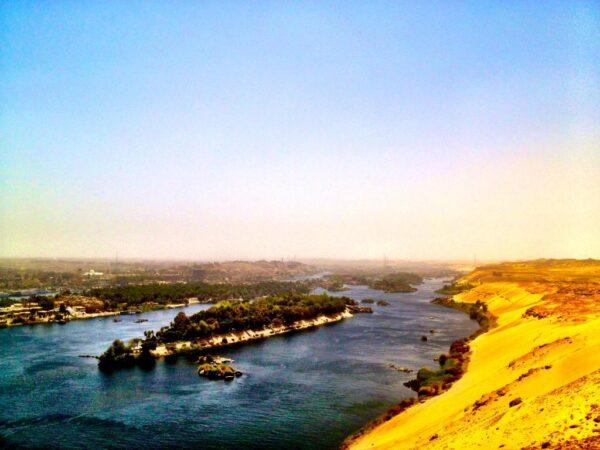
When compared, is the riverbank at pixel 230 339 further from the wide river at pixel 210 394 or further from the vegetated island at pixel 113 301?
the vegetated island at pixel 113 301

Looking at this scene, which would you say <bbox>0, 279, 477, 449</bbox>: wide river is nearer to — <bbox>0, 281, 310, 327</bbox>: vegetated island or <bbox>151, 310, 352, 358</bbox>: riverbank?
<bbox>151, 310, 352, 358</bbox>: riverbank

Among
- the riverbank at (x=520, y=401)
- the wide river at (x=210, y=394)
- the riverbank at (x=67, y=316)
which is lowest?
the riverbank at (x=67, y=316)

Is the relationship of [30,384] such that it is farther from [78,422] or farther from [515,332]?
[515,332]

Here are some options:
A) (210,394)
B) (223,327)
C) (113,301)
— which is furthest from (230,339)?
(113,301)

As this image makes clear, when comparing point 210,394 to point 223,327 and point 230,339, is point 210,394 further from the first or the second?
point 223,327

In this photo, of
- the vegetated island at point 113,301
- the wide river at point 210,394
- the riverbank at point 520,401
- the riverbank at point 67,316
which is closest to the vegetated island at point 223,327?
the wide river at point 210,394

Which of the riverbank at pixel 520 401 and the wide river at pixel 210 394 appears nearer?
the riverbank at pixel 520 401

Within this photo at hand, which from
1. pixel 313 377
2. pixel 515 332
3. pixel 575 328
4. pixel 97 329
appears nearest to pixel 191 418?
pixel 313 377
